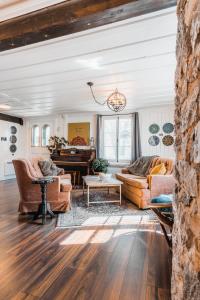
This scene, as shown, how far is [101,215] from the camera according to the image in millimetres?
3443

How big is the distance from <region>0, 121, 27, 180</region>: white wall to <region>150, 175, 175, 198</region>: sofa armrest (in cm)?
572

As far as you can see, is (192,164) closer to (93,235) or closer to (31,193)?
(93,235)

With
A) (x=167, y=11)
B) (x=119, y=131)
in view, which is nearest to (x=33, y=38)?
(x=167, y=11)

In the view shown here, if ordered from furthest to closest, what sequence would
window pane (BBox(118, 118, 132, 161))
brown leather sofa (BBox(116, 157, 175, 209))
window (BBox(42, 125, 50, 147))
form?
window (BBox(42, 125, 50, 147)) → window pane (BBox(118, 118, 132, 161)) → brown leather sofa (BBox(116, 157, 175, 209))

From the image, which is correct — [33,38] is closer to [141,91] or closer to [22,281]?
[22,281]

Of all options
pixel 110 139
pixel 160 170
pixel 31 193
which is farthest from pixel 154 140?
pixel 31 193

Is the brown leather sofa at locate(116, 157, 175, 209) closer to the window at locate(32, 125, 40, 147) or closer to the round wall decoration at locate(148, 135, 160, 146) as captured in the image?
the round wall decoration at locate(148, 135, 160, 146)

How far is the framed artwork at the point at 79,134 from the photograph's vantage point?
22.7ft

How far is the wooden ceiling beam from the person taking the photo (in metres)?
1.58

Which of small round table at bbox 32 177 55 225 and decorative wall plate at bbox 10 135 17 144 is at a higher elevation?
decorative wall plate at bbox 10 135 17 144

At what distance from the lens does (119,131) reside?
21.8 feet

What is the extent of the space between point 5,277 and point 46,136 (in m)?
6.42

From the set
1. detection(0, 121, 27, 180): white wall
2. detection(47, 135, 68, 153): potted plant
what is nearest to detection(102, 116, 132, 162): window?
detection(47, 135, 68, 153): potted plant

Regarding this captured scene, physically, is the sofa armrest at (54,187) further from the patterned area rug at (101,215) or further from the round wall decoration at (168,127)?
the round wall decoration at (168,127)
